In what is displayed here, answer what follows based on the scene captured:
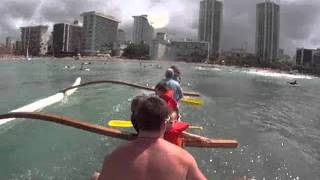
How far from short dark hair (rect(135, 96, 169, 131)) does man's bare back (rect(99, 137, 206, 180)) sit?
0.10 m

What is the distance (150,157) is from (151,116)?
12.8 inches

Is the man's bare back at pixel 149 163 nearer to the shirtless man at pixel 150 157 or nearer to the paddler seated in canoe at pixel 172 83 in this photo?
the shirtless man at pixel 150 157

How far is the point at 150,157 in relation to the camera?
3264 mm

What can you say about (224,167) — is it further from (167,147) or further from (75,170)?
(167,147)

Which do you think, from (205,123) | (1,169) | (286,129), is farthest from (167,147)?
(286,129)

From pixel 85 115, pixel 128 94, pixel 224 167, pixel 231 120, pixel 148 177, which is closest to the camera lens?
pixel 148 177

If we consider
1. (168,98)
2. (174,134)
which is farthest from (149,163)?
(168,98)

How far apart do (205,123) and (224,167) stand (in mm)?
7214

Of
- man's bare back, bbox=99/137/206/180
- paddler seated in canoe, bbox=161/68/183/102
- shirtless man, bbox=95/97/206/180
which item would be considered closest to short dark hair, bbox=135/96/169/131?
shirtless man, bbox=95/97/206/180

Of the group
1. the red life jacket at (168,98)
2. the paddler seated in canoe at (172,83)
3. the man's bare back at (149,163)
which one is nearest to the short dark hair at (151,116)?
the man's bare back at (149,163)

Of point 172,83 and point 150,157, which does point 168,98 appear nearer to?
point 172,83

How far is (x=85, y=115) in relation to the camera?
17797 mm

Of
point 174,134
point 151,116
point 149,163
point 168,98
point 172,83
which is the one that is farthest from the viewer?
point 172,83

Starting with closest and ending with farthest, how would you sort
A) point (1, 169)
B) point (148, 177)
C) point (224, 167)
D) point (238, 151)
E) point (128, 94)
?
point (148, 177), point (1, 169), point (224, 167), point (238, 151), point (128, 94)
